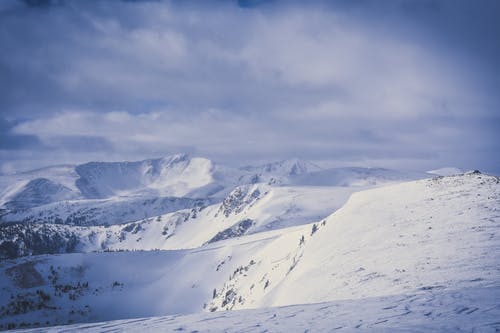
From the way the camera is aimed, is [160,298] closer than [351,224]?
No

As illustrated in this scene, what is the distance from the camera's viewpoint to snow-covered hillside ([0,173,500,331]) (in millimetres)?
14273

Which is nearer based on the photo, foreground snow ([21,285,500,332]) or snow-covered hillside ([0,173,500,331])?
foreground snow ([21,285,500,332])

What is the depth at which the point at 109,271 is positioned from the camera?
395 feet

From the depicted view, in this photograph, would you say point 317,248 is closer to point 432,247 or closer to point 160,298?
point 432,247

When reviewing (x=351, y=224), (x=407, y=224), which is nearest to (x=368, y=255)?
(x=407, y=224)

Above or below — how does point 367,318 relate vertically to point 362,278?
above

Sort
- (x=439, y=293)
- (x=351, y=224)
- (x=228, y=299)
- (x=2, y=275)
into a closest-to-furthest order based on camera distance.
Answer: (x=439, y=293), (x=351, y=224), (x=228, y=299), (x=2, y=275)

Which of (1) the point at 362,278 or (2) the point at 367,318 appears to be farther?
(1) the point at 362,278

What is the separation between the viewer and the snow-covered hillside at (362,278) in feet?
46.8

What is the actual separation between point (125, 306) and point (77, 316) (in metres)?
14.3

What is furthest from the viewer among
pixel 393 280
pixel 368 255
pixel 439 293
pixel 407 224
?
pixel 407 224


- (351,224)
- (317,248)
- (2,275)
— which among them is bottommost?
(2,275)

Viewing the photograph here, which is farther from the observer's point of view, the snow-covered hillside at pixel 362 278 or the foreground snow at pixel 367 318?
the snow-covered hillside at pixel 362 278

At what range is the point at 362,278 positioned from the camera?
25.6 m
